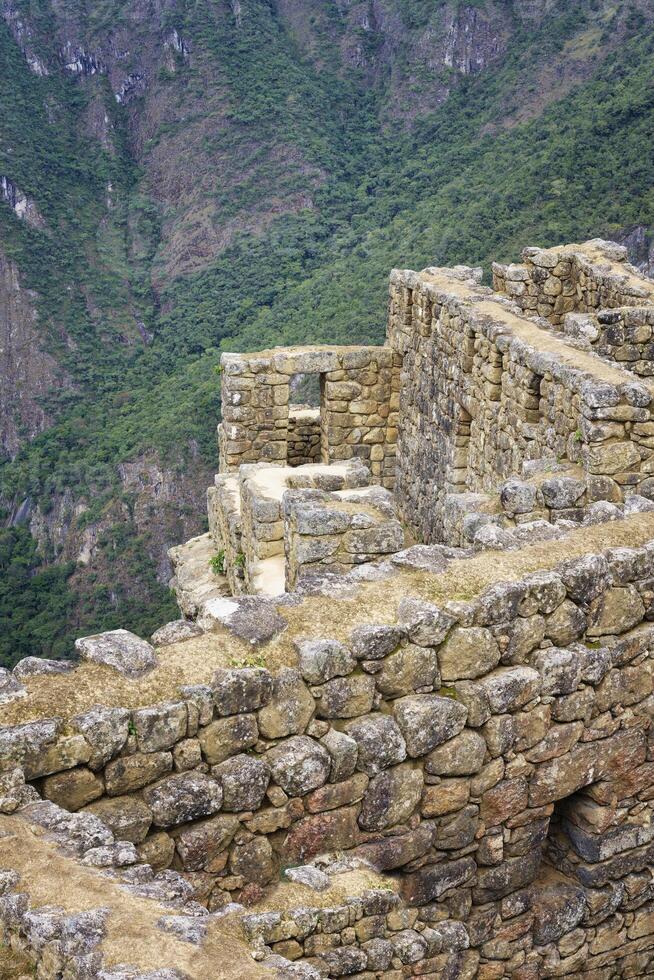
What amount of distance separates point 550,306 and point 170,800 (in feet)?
32.7

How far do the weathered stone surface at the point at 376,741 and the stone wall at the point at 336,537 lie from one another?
94.1 inches

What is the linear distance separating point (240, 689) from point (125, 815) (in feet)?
2.00

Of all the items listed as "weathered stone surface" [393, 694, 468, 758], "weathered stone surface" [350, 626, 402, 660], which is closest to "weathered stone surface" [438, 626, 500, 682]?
"weathered stone surface" [393, 694, 468, 758]

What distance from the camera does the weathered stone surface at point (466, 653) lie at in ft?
16.8

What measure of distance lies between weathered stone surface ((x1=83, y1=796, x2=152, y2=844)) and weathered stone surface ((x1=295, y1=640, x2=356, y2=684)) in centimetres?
81

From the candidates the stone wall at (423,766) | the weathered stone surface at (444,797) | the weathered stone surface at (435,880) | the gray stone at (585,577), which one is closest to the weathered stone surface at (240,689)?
the stone wall at (423,766)

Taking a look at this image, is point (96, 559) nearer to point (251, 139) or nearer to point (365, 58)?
point (251, 139)

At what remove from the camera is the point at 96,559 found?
43.5 m

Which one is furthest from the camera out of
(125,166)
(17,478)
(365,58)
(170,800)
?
(125,166)

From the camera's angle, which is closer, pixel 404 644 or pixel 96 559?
pixel 404 644

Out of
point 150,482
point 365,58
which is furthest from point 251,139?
point 150,482

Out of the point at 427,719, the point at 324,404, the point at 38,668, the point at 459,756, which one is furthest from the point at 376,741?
the point at 324,404

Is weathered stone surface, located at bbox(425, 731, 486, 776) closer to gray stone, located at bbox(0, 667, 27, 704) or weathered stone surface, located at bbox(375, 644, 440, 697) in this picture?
weathered stone surface, located at bbox(375, 644, 440, 697)

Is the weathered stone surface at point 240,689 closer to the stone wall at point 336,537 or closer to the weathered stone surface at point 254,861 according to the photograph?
the weathered stone surface at point 254,861
